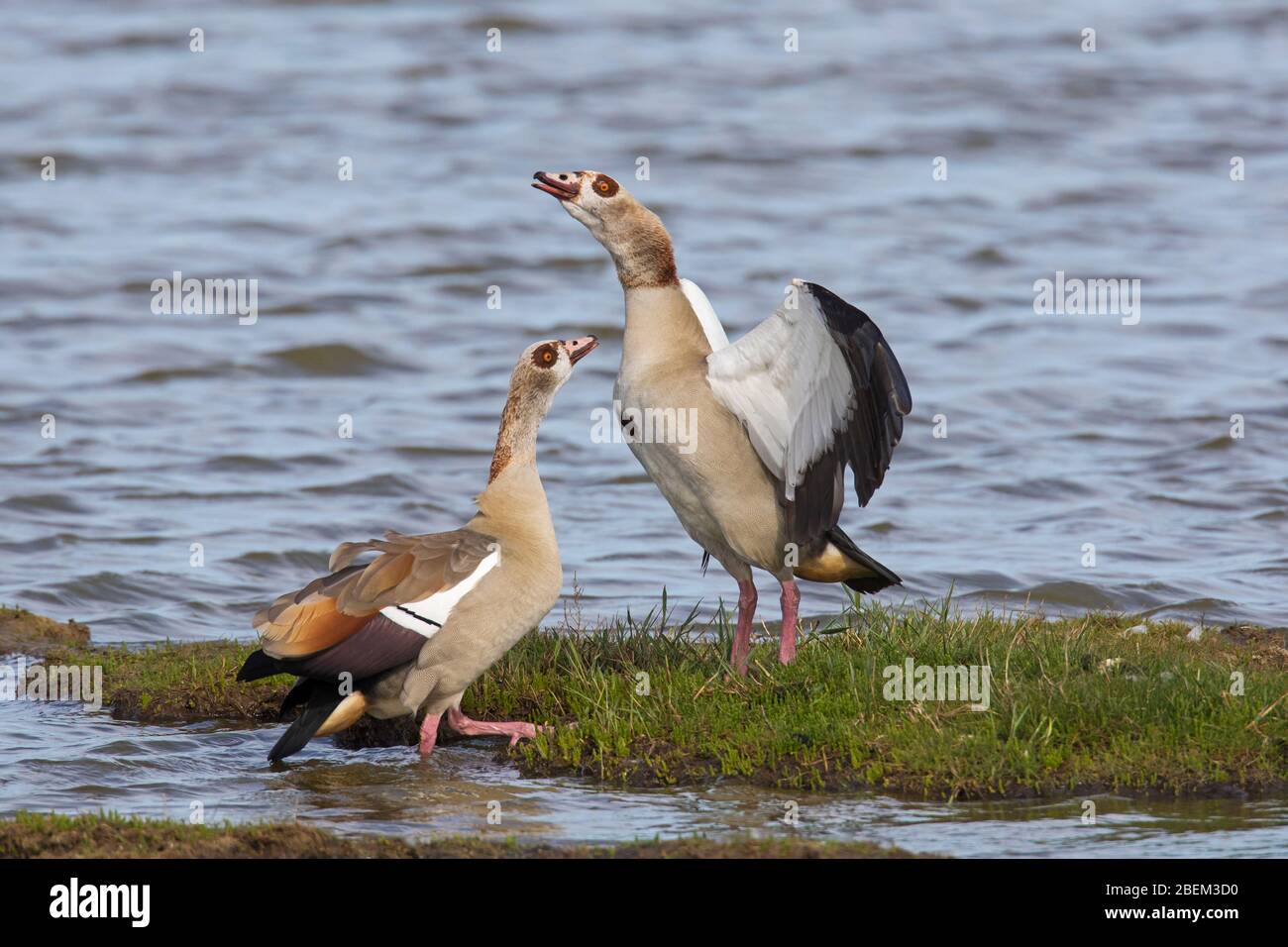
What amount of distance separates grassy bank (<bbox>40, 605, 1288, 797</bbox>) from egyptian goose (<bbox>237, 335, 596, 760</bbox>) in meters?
0.42

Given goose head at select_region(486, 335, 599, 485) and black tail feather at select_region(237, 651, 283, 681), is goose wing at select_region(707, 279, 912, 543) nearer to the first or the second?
goose head at select_region(486, 335, 599, 485)

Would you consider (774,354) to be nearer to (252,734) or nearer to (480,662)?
(480,662)

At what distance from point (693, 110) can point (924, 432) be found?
39.7 feet

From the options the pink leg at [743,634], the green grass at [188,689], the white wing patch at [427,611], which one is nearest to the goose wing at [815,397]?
the pink leg at [743,634]

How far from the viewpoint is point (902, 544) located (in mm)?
12203

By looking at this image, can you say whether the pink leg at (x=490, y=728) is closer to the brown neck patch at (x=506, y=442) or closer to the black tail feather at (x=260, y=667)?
the black tail feather at (x=260, y=667)

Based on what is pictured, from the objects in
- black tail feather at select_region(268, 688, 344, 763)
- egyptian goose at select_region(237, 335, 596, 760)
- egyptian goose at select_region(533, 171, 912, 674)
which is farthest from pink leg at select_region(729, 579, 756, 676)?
black tail feather at select_region(268, 688, 344, 763)

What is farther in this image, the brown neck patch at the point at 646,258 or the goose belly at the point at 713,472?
the brown neck patch at the point at 646,258

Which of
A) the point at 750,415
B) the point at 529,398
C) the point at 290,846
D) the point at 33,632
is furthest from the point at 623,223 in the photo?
the point at 33,632

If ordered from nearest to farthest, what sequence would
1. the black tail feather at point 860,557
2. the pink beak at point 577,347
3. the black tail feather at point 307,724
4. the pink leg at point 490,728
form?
the black tail feather at point 307,724
the pink leg at point 490,728
the black tail feather at point 860,557
the pink beak at point 577,347

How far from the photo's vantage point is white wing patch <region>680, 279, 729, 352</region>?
7.96 m

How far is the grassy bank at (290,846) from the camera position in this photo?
541 centimetres

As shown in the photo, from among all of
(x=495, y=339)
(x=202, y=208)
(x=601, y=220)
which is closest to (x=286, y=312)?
(x=495, y=339)

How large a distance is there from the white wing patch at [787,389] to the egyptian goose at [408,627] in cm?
104
